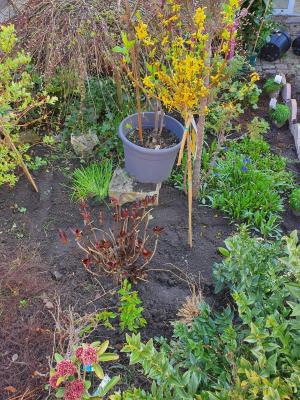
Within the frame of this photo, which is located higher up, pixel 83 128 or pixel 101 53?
pixel 101 53

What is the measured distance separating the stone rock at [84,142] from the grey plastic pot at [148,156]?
407 mm

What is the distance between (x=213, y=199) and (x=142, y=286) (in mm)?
979

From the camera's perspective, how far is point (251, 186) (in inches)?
138

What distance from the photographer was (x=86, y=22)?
11.4 feet

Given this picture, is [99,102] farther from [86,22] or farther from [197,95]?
[197,95]

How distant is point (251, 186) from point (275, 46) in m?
2.66

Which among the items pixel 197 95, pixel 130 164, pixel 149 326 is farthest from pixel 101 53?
pixel 149 326

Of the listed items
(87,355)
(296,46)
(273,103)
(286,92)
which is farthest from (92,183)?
(296,46)

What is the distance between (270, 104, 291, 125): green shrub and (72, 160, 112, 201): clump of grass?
6.11ft

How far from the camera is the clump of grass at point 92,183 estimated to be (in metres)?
3.43

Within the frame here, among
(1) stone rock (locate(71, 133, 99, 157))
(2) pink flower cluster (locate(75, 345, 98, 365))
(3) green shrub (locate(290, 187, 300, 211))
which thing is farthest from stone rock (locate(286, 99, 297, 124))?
(2) pink flower cluster (locate(75, 345, 98, 365))

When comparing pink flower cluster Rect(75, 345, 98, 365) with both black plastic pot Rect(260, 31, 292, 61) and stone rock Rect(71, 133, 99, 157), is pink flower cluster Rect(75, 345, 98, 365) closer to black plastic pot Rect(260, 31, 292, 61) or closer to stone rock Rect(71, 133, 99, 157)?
stone rock Rect(71, 133, 99, 157)

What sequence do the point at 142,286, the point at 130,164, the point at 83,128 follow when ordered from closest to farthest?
the point at 142,286 → the point at 130,164 → the point at 83,128

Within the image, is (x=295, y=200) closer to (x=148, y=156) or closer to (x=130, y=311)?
(x=148, y=156)
